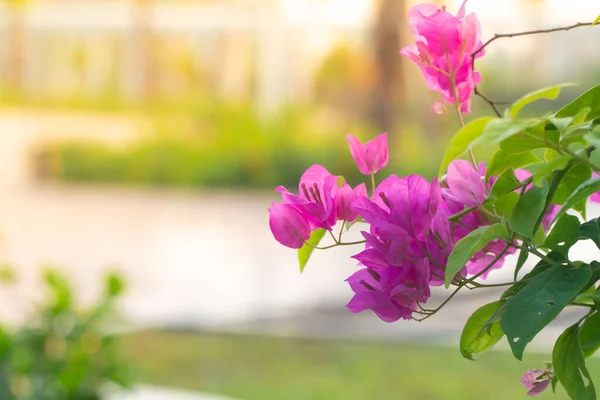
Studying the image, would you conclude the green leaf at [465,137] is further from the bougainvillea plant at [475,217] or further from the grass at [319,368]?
the grass at [319,368]

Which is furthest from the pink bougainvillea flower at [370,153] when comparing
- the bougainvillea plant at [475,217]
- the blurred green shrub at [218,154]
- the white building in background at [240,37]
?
the white building in background at [240,37]

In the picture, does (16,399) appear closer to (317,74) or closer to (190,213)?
(190,213)

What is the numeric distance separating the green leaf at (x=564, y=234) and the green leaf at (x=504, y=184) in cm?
3

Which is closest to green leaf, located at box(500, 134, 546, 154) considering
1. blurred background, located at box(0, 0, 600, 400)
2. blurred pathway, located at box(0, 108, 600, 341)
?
blurred background, located at box(0, 0, 600, 400)

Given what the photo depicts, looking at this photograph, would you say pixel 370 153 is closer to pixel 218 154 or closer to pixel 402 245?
pixel 402 245

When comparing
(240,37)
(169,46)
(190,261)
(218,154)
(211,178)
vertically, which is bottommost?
(211,178)

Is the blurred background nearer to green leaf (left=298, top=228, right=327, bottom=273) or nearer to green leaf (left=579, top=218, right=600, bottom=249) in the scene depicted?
green leaf (left=298, top=228, right=327, bottom=273)

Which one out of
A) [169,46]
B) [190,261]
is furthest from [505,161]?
[169,46]

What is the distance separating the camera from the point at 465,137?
0.36 meters

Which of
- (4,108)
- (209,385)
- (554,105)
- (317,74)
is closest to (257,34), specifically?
(317,74)

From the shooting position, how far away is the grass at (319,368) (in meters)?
3.05

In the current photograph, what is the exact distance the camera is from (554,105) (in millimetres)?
8281

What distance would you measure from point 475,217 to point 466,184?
1.1 inches

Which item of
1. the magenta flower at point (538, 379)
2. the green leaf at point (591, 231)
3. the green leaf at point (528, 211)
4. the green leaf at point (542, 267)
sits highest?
the green leaf at point (528, 211)
